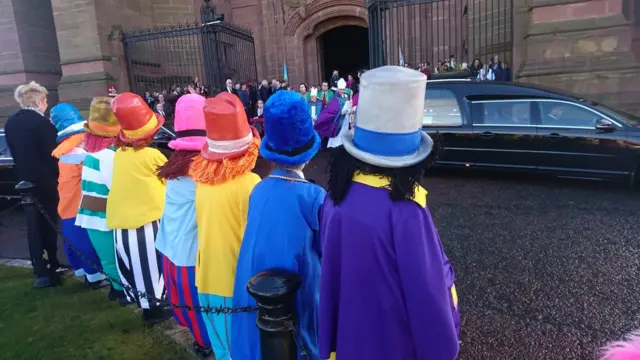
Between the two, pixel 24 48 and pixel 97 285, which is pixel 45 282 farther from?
pixel 24 48

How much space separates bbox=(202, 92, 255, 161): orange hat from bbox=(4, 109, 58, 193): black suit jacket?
3.36 metres

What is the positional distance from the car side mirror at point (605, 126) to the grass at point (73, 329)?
645 cm

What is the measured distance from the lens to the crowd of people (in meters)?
1.75

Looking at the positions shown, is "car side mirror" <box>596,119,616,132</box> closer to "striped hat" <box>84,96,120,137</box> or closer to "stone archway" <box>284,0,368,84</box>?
"striped hat" <box>84,96,120,137</box>

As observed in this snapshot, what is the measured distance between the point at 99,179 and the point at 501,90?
6351 mm

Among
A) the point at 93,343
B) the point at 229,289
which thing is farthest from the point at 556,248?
the point at 93,343

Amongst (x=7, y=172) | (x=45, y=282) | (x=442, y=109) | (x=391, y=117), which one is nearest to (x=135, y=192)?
(x=45, y=282)

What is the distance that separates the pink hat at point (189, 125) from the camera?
309 cm

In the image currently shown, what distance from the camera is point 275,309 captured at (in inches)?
74.3

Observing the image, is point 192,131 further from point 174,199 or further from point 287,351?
point 287,351

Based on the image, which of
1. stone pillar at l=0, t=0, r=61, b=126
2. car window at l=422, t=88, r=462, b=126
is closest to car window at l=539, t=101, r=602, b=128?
car window at l=422, t=88, r=462, b=126

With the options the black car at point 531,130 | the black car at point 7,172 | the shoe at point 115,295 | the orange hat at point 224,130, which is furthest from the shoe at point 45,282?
the black car at point 531,130

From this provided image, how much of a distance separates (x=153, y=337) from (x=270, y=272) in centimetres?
236

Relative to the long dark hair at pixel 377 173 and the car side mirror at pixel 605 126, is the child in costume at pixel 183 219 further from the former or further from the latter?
the car side mirror at pixel 605 126
